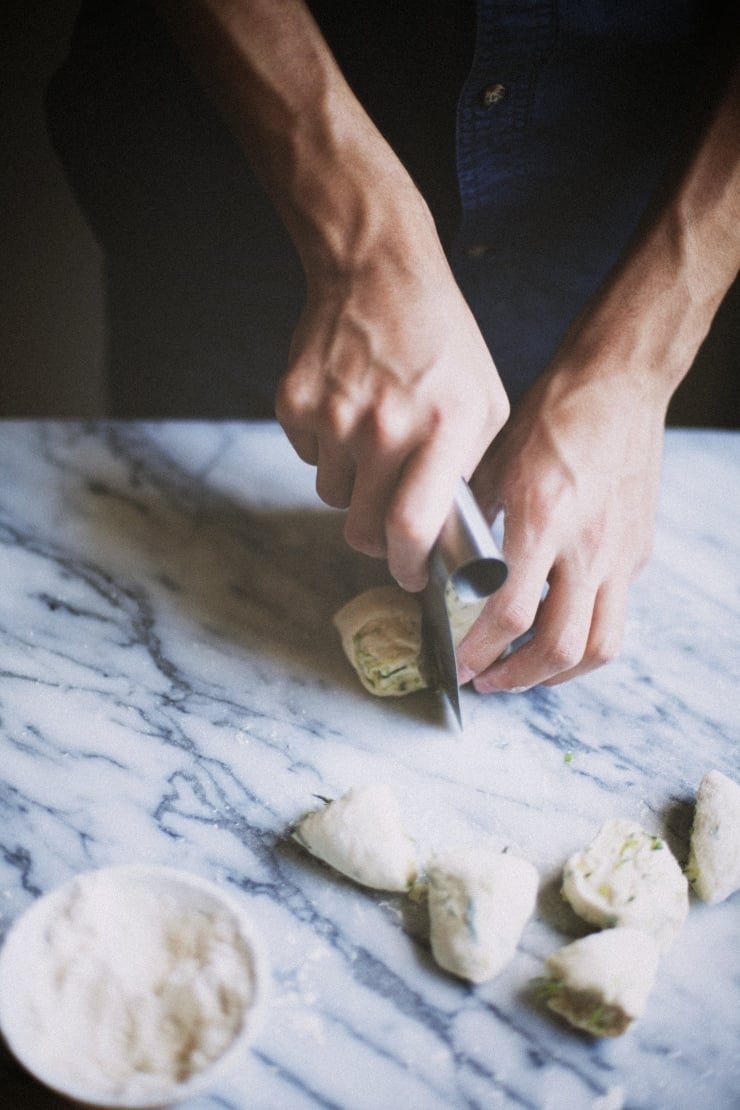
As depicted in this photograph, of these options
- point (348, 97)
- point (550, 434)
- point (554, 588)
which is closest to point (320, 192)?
point (348, 97)

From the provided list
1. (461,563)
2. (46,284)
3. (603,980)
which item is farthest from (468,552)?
(46,284)

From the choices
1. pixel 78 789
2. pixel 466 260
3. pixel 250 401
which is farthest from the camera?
pixel 250 401

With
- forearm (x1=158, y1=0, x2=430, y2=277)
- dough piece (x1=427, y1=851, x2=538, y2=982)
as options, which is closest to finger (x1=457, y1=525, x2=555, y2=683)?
dough piece (x1=427, y1=851, x2=538, y2=982)

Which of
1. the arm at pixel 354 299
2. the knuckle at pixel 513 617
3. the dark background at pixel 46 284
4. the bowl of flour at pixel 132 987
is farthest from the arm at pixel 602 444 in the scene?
the dark background at pixel 46 284

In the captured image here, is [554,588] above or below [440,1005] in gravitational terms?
above

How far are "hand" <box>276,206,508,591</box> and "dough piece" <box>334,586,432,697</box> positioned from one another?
0.09m

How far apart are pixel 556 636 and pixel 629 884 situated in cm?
24

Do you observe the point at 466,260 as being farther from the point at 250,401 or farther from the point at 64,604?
the point at 64,604

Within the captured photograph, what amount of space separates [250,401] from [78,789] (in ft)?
2.45

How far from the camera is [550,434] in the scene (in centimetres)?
101

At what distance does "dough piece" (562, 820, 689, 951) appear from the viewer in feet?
2.65

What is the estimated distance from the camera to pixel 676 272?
108 cm

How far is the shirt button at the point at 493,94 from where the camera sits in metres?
1.06

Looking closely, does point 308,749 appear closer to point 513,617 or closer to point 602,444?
point 513,617
